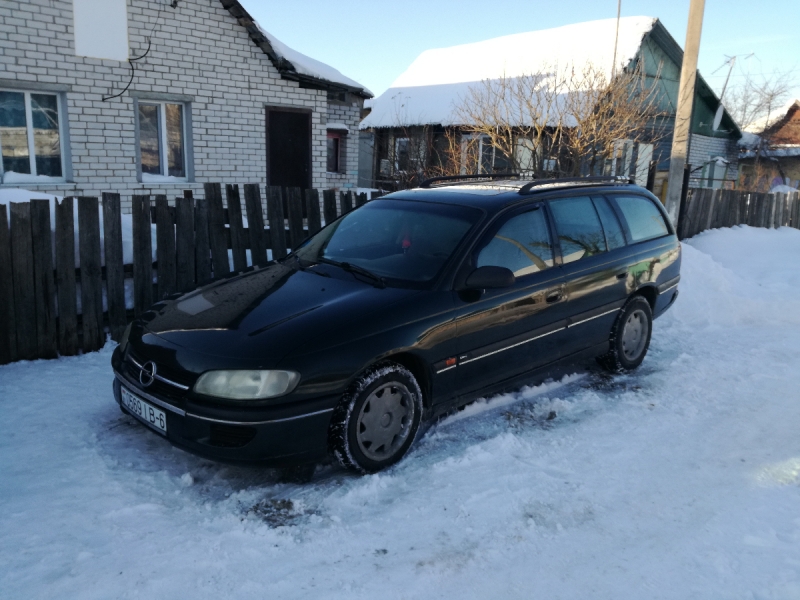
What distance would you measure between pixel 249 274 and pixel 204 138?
7.37 metres

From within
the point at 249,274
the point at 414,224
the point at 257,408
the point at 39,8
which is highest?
the point at 39,8

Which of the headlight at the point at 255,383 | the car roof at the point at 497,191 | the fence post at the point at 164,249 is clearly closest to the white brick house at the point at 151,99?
the fence post at the point at 164,249

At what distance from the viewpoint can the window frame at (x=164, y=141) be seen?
1031 centimetres

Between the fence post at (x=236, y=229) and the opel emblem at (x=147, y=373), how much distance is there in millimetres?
3038

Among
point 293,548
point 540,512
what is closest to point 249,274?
point 293,548

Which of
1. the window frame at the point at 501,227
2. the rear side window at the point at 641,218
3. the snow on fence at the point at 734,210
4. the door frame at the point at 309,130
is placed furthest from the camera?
the snow on fence at the point at 734,210

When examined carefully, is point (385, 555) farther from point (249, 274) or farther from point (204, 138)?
point (204, 138)

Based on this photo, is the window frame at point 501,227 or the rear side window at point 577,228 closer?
the window frame at point 501,227

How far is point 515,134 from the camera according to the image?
40.9ft

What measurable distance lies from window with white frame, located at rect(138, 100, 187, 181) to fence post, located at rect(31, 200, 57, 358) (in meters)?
5.78

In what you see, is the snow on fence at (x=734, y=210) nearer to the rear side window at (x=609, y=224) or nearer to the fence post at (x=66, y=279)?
the rear side window at (x=609, y=224)

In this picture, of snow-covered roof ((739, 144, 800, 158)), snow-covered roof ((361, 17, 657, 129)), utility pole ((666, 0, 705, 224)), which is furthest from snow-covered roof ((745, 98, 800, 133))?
utility pole ((666, 0, 705, 224))

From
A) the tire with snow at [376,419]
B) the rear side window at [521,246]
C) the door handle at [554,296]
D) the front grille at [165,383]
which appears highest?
the rear side window at [521,246]

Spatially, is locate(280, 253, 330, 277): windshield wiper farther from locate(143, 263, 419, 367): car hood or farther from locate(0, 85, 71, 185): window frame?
locate(0, 85, 71, 185): window frame
